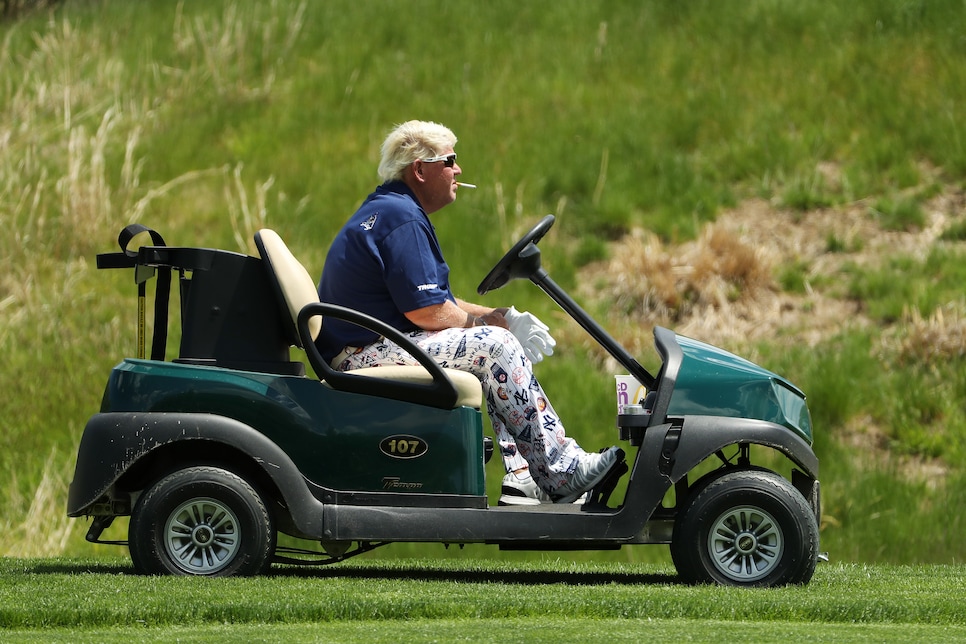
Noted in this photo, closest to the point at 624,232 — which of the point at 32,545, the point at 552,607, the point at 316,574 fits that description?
the point at 32,545

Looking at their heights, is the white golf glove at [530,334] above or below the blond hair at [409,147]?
below

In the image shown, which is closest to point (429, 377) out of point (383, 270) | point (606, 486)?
point (383, 270)

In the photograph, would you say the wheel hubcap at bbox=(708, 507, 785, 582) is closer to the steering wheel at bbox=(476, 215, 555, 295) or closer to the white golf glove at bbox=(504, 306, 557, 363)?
the white golf glove at bbox=(504, 306, 557, 363)

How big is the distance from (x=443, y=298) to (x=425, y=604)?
3.95 ft

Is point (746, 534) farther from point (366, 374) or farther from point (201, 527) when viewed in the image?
point (201, 527)

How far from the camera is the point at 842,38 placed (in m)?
13.2

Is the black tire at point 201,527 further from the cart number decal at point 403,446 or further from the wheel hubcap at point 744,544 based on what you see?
the wheel hubcap at point 744,544

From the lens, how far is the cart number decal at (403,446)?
5.19 m

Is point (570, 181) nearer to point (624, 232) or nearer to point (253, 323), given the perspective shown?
point (624, 232)

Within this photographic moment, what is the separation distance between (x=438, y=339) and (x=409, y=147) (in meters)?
0.79

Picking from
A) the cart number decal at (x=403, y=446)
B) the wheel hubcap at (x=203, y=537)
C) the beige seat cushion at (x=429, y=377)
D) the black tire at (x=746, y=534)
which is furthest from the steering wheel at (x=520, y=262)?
the wheel hubcap at (x=203, y=537)

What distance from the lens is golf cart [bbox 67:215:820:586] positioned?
16.9 ft

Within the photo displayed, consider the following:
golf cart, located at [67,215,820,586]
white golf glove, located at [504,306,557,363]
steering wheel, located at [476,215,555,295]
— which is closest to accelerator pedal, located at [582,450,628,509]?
golf cart, located at [67,215,820,586]

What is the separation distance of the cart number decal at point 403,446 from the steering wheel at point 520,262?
24.4 inches
